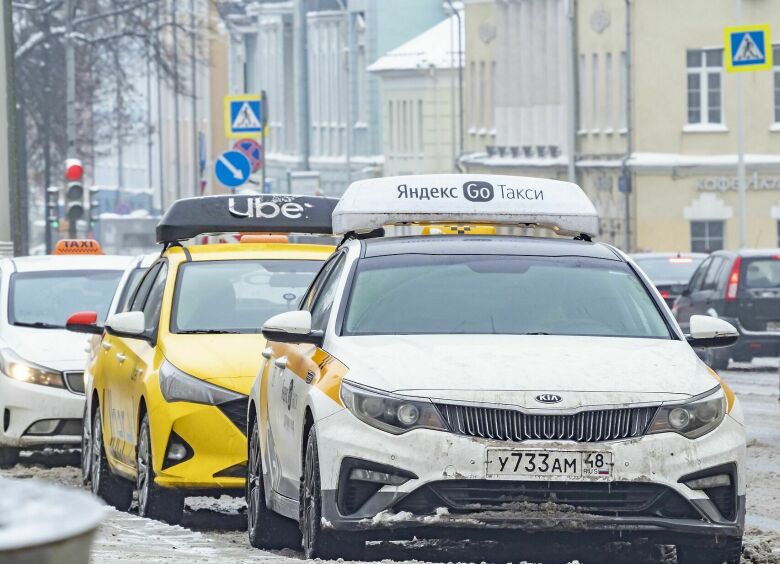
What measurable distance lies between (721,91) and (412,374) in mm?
51202

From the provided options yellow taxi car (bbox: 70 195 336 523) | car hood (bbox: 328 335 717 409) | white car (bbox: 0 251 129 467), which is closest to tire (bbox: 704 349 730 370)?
white car (bbox: 0 251 129 467)

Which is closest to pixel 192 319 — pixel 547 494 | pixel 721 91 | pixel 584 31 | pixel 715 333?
pixel 715 333

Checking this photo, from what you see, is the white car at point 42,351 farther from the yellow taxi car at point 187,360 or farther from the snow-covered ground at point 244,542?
the yellow taxi car at point 187,360

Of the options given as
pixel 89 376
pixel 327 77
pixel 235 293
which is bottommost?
pixel 89 376

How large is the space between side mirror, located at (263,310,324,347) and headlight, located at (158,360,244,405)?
217 centimetres

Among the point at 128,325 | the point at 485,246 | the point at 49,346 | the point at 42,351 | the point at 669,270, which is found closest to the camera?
the point at 485,246

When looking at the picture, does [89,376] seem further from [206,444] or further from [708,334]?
[708,334]

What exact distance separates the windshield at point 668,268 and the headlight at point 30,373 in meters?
19.7

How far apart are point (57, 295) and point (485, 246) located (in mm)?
7818

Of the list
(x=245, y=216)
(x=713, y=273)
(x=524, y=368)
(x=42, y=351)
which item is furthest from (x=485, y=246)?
(x=713, y=273)

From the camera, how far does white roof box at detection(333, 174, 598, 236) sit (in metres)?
10.3

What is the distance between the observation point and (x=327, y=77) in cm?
9819

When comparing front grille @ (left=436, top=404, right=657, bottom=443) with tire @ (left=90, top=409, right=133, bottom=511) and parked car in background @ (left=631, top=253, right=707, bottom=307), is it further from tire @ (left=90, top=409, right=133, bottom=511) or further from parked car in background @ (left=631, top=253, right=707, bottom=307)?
parked car in background @ (left=631, top=253, right=707, bottom=307)

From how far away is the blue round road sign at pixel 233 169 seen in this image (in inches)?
1272
